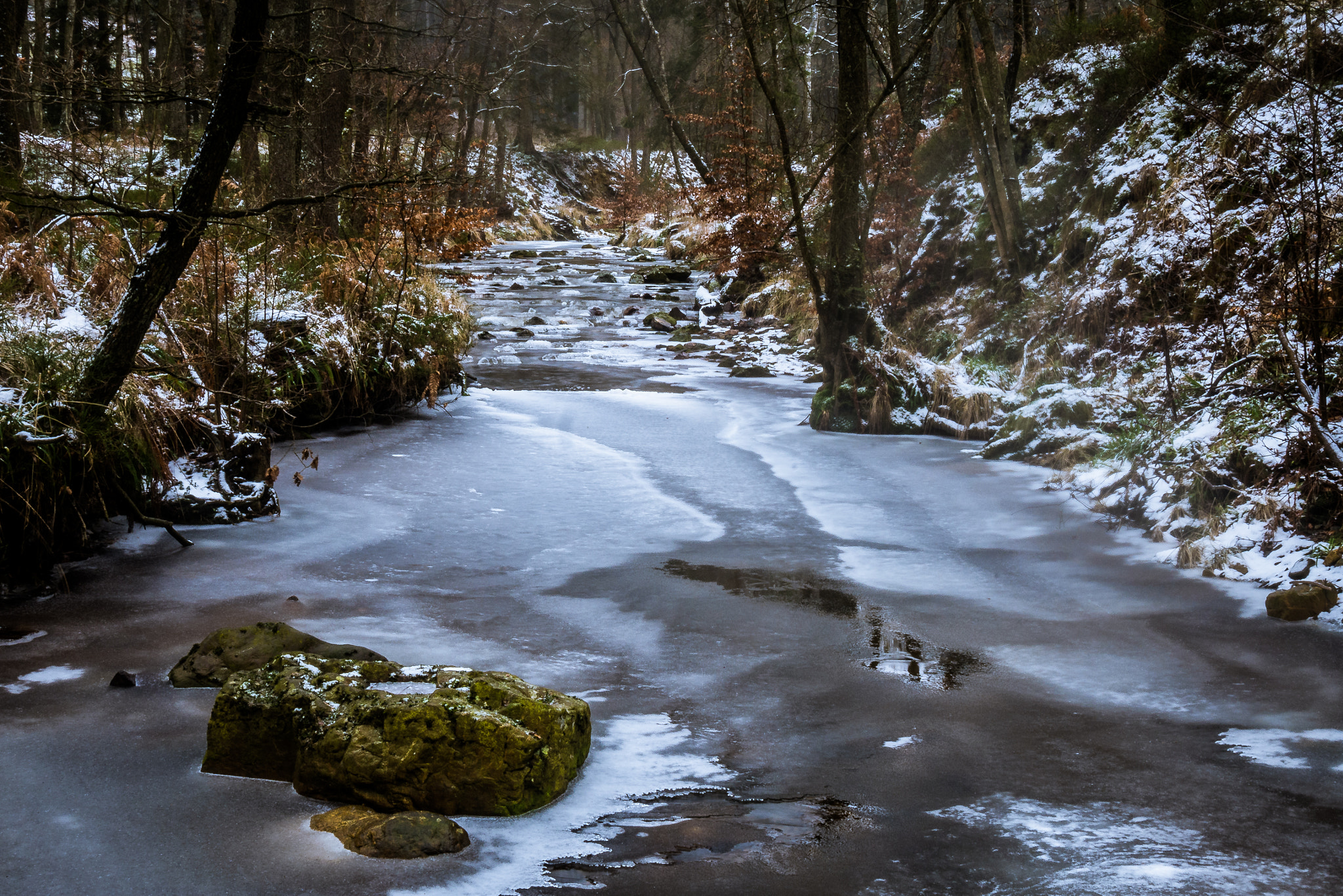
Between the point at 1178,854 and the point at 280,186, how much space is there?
9646mm

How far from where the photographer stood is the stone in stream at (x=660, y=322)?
1691 centimetres

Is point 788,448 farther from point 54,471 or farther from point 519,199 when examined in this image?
point 519,199

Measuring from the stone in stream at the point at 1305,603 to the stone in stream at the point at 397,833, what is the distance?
3813 mm

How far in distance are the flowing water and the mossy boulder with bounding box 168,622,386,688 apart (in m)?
0.12

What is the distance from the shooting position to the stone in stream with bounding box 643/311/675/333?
16906 mm

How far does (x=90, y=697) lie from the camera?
3484 millimetres

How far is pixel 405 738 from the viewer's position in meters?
2.83

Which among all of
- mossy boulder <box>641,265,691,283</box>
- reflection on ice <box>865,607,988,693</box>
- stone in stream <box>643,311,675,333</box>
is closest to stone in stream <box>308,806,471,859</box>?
reflection on ice <box>865,607,988,693</box>

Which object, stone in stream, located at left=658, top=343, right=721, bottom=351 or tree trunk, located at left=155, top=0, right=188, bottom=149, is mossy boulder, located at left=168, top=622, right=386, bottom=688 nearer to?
tree trunk, located at left=155, top=0, right=188, bottom=149

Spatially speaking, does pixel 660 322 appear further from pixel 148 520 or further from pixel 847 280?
pixel 148 520

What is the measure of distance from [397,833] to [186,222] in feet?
9.46

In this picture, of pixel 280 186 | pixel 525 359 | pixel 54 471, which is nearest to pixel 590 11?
pixel 525 359

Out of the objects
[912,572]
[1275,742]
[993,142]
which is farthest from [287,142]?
[1275,742]

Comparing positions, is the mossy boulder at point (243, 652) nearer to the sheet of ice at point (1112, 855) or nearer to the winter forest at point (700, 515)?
the winter forest at point (700, 515)
